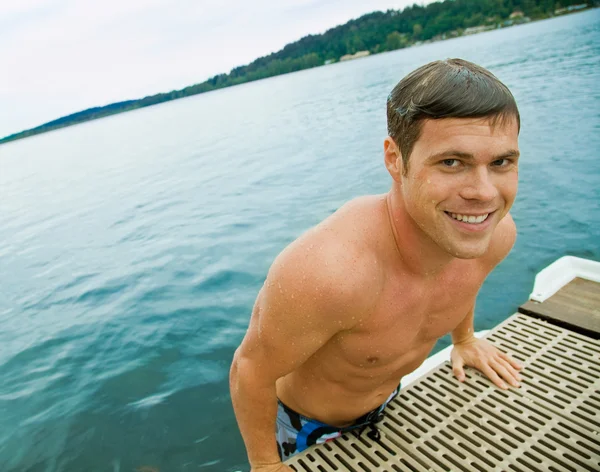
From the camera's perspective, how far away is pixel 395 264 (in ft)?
6.08

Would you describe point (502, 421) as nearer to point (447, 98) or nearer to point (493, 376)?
point (493, 376)

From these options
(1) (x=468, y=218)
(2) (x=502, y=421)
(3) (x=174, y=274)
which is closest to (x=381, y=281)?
(1) (x=468, y=218)

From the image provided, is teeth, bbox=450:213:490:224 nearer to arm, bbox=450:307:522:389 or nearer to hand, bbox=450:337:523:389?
arm, bbox=450:307:522:389

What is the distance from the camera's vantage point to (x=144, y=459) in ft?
12.4

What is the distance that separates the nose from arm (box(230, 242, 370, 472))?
52cm

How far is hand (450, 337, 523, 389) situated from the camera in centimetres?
249

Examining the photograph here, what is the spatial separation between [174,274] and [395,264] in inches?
255

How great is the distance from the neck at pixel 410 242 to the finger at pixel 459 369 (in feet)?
3.37

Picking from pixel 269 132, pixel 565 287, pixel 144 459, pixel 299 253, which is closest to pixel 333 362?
pixel 299 253

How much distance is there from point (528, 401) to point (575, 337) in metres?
0.72

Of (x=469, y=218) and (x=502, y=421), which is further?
(x=502, y=421)

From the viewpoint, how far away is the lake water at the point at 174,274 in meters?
4.24

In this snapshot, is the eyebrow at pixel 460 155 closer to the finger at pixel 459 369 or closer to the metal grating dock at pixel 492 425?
the metal grating dock at pixel 492 425

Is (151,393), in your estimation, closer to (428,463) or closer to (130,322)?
(130,322)
